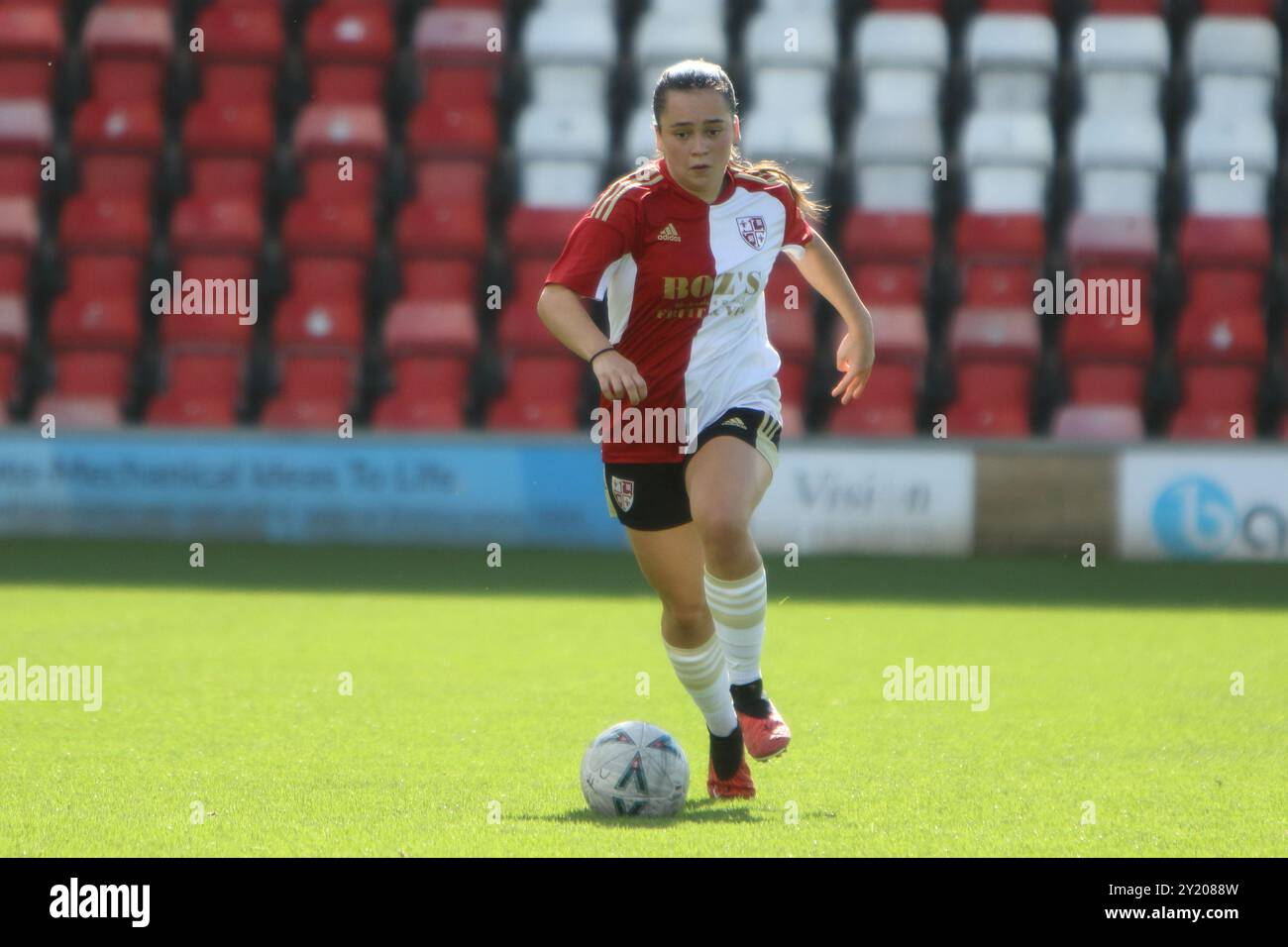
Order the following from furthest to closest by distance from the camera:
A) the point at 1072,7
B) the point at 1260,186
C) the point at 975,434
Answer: the point at 1072,7
the point at 1260,186
the point at 975,434

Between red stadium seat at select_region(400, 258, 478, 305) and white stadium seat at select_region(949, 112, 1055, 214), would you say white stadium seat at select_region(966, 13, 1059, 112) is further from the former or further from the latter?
red stadium seat at select_region(400, 258, 478, 305)

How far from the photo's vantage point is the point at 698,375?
520 cm

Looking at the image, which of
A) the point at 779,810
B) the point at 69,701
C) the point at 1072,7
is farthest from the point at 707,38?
the point at 779,810

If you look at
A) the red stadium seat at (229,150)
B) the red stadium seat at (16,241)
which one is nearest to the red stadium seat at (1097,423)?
the red stadium seat at (229,150)

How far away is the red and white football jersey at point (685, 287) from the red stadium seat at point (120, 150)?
11.3m

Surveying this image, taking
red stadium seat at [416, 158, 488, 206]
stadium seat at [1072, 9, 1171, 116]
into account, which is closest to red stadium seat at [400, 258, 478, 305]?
red stadium seat at [416, 158, 488, 206]

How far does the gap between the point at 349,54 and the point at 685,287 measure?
1165 centimetres

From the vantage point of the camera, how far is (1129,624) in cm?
980

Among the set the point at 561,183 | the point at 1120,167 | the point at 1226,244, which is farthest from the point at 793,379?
the point at 1226,244

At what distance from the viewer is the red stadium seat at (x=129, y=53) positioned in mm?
15961

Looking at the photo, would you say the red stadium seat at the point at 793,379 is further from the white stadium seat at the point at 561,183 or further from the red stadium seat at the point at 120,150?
the red stadium seat at the point at 120,150

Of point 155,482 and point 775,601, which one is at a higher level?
point 155,482

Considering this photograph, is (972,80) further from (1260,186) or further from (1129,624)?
(1129,624)
